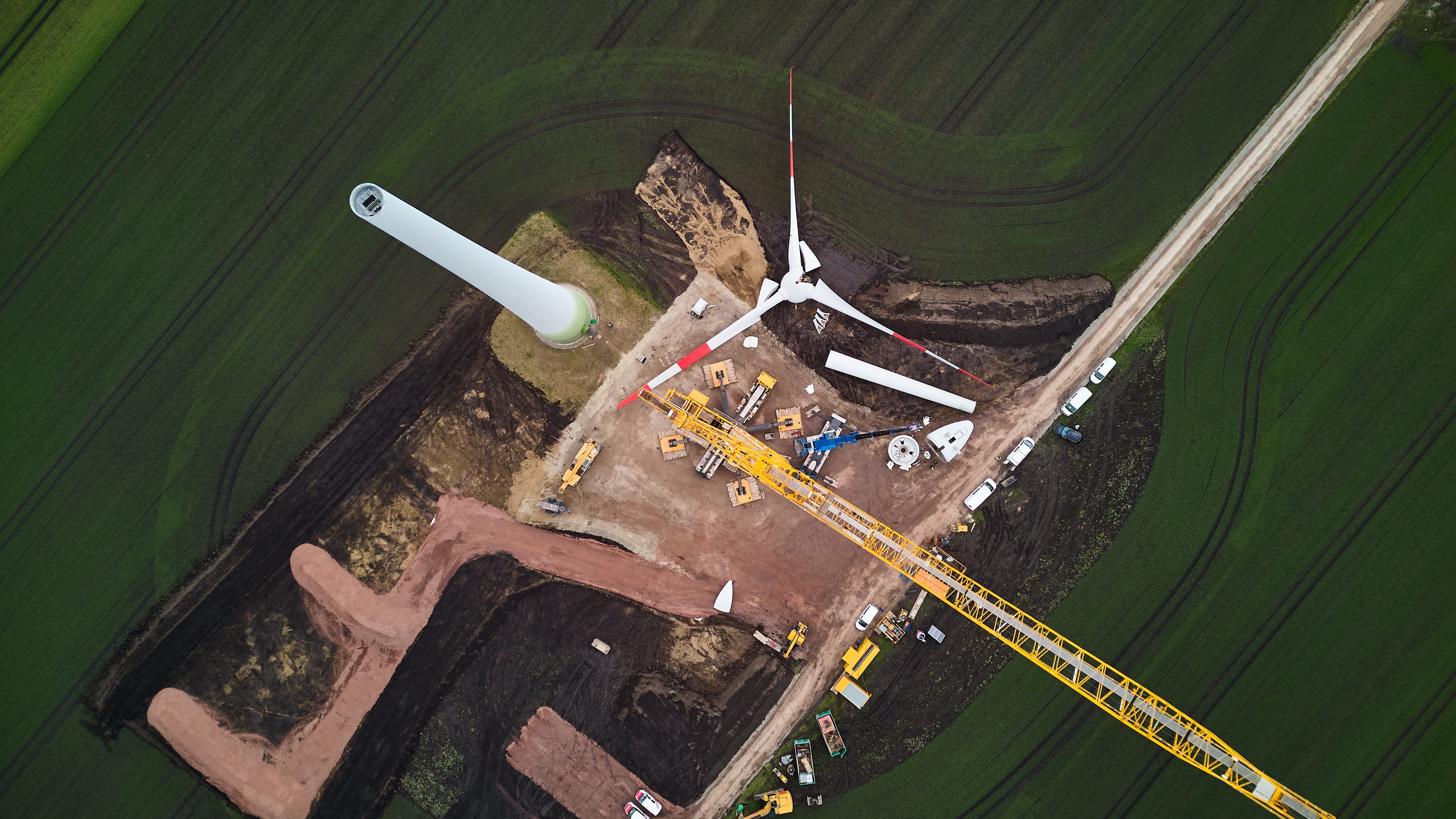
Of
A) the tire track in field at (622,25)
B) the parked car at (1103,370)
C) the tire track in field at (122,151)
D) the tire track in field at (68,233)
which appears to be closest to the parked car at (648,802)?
the parked car at (1103,370)

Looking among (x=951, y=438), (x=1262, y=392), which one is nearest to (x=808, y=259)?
(x=951, y=438)

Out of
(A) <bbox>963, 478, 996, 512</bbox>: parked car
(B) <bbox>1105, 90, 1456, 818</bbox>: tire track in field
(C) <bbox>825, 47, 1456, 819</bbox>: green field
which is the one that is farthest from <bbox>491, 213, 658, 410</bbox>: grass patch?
(B) <bbox>1105, 90, 1456, 818</bbox>: tire track in field

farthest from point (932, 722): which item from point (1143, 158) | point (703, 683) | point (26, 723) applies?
point (26, 723)

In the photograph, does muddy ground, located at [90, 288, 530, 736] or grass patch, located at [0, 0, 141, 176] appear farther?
grass patch, located at [0, 0, 141, 176]

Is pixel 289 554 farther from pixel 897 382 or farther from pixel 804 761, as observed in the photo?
pixel 897 382

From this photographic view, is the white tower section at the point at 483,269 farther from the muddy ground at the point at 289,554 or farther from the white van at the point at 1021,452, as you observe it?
Answer: the white van at the point at 1021,452

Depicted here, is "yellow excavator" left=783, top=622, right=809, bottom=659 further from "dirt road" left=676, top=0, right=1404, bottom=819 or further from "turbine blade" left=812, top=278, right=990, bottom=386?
"turbine blade" left=812, top=278, right=990, bottom=386
